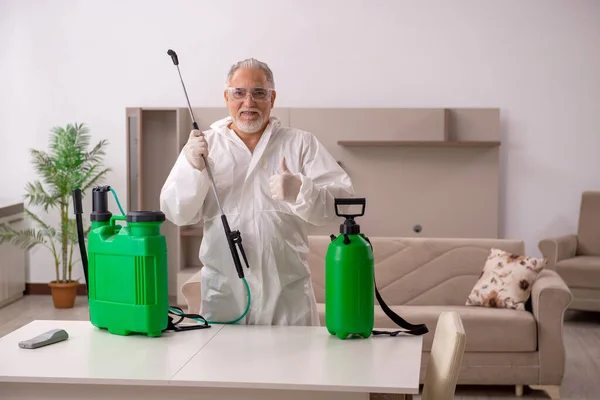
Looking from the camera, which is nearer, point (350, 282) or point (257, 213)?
point (350, 282)

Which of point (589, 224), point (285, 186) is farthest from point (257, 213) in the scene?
point (589, 224)

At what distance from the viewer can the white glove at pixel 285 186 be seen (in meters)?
2.40

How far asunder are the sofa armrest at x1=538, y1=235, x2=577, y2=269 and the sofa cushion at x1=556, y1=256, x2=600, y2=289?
2.1 inches

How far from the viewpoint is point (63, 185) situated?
21.1 feet

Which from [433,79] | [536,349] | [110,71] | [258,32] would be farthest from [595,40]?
[110,71]

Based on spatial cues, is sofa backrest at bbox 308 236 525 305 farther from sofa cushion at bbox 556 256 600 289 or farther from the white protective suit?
the white protective suit

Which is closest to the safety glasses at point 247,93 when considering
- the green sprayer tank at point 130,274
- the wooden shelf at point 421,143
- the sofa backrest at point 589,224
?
the green sprayer tank at point 130,274

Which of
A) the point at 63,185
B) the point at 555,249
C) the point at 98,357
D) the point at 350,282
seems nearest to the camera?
the point at 98,357

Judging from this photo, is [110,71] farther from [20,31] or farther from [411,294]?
[411,294]

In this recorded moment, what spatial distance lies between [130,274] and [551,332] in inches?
103

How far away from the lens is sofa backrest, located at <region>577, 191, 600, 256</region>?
6355 mm

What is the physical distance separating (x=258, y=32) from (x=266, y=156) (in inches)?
164

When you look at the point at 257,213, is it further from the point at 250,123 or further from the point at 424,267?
the point at 424,267

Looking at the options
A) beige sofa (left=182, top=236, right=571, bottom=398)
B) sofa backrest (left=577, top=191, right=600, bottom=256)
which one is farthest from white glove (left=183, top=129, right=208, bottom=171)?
sofa backrest (left=577, top=191, right=600, bottom=256)
